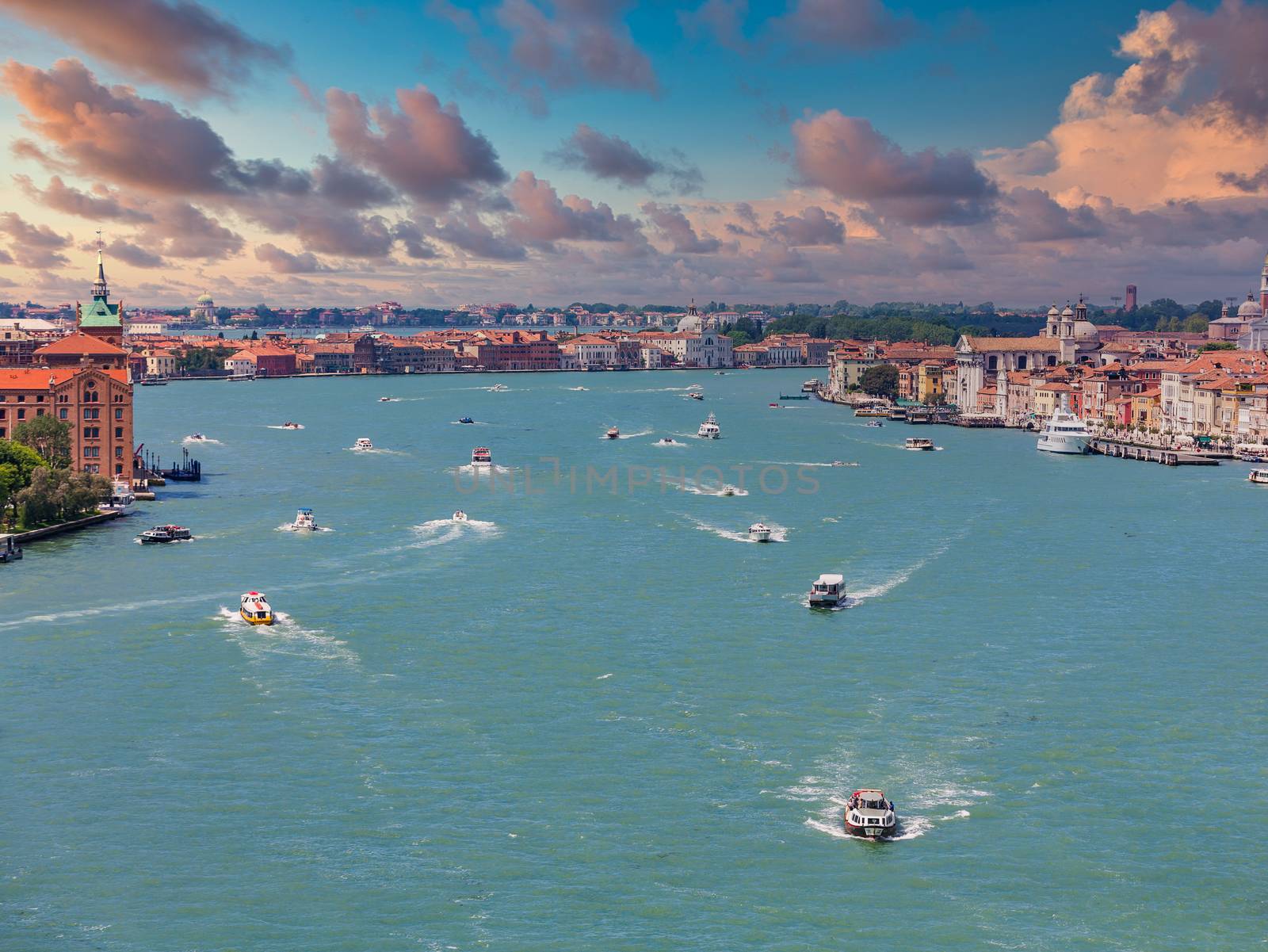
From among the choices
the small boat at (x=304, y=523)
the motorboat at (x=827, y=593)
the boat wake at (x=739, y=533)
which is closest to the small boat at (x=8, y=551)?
the small boat at (x=304, y=523)

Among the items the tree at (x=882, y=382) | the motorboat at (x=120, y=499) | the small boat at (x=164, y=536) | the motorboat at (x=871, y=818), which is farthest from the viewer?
the tree at (x=882, y=382)

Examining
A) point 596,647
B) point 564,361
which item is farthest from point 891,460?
point 564,361

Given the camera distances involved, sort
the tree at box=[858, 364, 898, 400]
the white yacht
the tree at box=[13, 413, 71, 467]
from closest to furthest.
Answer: the tree at box=[13, 413, 71, 467] < the white yacht < the tree at box=[858, 364, 898, 400]

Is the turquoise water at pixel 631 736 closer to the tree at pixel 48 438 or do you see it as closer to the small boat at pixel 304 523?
the small boat at pixel 304 523

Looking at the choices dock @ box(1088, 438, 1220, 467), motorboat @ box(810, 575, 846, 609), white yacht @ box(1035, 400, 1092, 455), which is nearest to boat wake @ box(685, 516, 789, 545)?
motorboat @ box(810, 575, 846, 609)

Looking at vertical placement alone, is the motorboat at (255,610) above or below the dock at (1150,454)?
below

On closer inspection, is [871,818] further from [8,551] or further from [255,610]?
[8,551]

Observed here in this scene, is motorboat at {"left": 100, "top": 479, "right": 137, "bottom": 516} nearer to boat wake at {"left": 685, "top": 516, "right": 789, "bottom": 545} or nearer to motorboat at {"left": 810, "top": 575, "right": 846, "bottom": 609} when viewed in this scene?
boat wake at {"left": 685, "top": 516, "right": 789, "bottom": 545}
